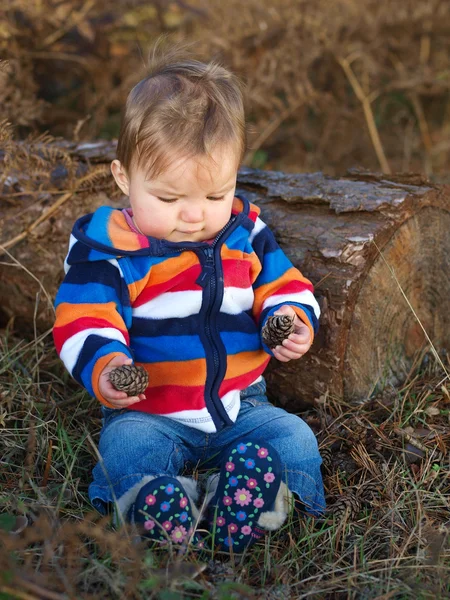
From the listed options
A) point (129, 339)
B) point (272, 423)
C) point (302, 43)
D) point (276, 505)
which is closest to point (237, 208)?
point (129, 339)

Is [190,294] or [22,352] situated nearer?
[190,294]

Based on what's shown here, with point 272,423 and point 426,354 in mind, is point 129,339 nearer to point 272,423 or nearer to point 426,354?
point 272,423

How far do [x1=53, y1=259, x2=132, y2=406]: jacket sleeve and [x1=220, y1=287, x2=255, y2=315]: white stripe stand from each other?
368 millimetres

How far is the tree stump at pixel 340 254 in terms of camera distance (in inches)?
104

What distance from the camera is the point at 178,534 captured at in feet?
6.35

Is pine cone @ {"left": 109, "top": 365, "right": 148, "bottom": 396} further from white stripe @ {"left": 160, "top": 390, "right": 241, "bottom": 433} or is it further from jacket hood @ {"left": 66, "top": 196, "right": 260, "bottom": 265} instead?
jacket hood @ {"left": 66, "top": 196, "right": 260, "bottom": 265}

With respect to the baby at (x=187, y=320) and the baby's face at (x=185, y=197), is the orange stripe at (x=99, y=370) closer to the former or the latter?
the baby at (x=187, y=320)

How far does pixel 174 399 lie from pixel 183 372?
0.10 m

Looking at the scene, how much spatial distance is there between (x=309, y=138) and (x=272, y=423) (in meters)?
3.61

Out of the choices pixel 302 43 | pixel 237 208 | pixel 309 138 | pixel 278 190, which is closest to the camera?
pixel 237 208

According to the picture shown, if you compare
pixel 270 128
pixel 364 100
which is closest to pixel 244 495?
pixel 270 128

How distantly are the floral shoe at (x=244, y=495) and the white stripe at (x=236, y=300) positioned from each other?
0.60 metres

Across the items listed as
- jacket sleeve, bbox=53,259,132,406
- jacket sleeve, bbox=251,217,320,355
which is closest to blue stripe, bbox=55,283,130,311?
jacket sleeve, bbox=53,259,132,406

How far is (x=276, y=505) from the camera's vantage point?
2.11m
